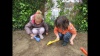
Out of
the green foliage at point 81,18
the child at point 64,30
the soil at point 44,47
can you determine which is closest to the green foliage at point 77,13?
the green foliage at point 81,18

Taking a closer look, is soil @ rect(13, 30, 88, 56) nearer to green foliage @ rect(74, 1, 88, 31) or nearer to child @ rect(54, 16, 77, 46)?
child @ rect(54, 16, 77, 46)

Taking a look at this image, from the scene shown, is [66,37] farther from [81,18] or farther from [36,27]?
[81,18]

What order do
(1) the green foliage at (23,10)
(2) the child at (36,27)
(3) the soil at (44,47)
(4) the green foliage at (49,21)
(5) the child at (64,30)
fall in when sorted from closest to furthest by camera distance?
(3) the soil at (44,47), (5) the child at (64,30), (2) the child at (36,27), (4) the green foliage at (49,21), (1) the green foliage at (23,10)

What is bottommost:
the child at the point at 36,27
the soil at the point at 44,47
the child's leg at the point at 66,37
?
the soil at the point at 44,47

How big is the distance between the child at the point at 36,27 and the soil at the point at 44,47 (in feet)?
0.30

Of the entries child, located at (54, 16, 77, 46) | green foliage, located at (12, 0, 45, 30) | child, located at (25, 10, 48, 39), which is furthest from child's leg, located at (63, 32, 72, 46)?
green foliage, located at (12, 0, 45, 30)

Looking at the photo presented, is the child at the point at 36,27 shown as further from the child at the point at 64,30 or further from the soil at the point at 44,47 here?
the child at the point at 64,30

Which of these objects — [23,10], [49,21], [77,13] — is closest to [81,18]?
[77,13]

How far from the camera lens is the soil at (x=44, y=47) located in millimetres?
3857

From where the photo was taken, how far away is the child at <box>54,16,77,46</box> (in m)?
4.02

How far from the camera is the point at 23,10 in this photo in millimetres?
4887

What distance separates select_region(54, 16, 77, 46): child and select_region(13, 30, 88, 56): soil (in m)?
0.10
